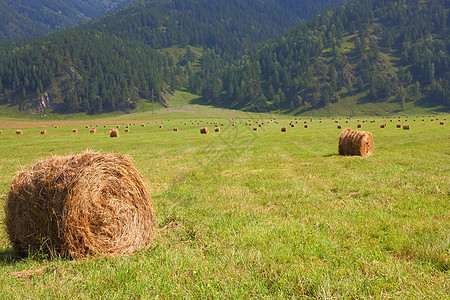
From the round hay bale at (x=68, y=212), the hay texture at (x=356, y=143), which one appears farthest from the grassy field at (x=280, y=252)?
the hay texture at (x=356, y=143)

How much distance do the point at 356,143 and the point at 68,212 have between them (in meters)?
19.0

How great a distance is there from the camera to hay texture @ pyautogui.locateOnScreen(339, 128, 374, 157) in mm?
18891

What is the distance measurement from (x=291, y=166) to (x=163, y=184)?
8.26 meters

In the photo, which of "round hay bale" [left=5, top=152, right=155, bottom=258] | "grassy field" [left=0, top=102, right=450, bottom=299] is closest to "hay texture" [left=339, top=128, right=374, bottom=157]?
"grassy field" [left=0, top=102, right=450, bottom=299]

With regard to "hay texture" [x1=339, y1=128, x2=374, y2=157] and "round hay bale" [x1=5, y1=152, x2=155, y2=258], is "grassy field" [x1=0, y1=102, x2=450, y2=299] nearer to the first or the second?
"round hay bale" [x1=5, y1=152, x2=155, y2=258]

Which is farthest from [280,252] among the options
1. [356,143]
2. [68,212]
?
[356,143]

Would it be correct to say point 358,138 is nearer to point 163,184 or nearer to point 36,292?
point 163,184

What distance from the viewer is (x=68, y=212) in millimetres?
5695

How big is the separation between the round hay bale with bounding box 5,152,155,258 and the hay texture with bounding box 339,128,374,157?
57.5 ft

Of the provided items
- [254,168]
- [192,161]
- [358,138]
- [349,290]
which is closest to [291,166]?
[254,168]

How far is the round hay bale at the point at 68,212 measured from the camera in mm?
5758

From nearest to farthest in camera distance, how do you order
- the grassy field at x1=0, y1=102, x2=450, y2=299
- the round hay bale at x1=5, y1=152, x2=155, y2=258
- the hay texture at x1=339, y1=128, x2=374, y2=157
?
1. the grassy field at x1=0, y1=102, x2=450, y2=299
2. the round hay bale at x1=5, y1=152, x2=155, y2=258
3. the hay texture at x1=339, y1=128, x2=374, y2=157

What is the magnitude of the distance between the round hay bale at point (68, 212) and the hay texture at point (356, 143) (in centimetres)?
1752

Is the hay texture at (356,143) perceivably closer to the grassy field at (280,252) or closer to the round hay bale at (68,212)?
the grassy field at (280,252)
